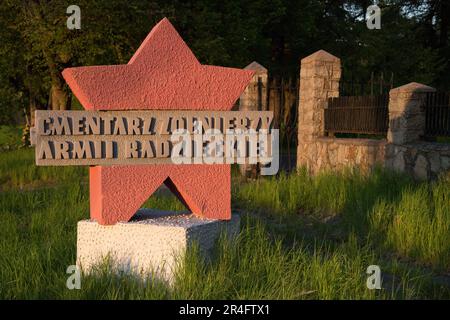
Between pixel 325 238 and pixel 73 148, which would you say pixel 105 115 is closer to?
pixel 73 148

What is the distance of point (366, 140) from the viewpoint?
1038cm

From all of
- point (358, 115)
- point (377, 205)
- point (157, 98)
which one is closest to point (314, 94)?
point (358, 115)

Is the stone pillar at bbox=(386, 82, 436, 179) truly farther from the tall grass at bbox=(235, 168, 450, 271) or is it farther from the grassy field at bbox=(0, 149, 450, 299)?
the grassy field at bbox=(0, 149, 450, 299)

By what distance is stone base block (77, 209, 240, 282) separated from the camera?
4391 mm

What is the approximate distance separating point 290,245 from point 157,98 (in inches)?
98.5

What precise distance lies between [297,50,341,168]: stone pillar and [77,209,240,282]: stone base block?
7105mm

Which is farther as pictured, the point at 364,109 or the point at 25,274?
the point at 364,109

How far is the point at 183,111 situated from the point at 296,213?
389cm

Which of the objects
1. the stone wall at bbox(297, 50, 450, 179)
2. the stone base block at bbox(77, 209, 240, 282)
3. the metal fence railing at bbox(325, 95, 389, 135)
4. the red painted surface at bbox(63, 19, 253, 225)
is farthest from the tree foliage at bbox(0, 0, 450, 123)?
the stone base block at bbox(77, 209, 240, 282)

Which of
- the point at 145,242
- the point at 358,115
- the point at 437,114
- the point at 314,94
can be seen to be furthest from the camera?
the point at 314,94

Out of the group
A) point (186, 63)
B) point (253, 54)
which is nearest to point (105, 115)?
point (186, 63)

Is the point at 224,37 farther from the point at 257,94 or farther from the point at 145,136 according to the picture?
the point at 145,136

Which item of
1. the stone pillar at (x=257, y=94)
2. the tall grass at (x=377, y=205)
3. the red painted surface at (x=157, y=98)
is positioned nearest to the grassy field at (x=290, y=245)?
the tall grass at (x=377, y=205)

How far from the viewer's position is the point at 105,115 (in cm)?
442
